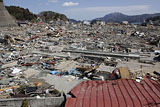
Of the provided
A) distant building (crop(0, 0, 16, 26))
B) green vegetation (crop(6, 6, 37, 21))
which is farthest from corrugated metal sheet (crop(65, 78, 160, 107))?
green vegetation (crop(6, 6, 37, 21))

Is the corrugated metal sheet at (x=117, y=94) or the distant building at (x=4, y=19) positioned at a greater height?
the distant building at (x=4, y=19)

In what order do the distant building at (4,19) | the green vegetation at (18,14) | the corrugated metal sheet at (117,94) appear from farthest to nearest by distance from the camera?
1. the green vegetation at (18,14)
2. the distant building at (4,19)
3. the corrugated metal sheet at (117,94)

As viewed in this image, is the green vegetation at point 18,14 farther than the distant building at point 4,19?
Yes

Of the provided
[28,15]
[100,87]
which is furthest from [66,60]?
[28,15]

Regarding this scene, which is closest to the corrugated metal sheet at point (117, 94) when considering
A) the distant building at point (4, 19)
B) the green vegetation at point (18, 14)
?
the distant building at point (4, 19)

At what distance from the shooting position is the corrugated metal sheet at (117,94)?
16.7 ft

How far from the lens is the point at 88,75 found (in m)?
8.62

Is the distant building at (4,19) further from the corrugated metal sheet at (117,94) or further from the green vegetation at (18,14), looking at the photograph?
the corrugated metal sheet at (117,94)

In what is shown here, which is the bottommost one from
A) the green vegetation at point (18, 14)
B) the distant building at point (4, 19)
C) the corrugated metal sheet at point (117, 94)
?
the corrugated metal sheet at point (117, 94)

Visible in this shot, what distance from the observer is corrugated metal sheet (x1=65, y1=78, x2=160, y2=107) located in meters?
5.09

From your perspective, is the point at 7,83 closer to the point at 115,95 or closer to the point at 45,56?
the point at 45,56

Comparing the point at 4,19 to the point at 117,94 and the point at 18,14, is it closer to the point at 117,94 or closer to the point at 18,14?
the point at 18,14

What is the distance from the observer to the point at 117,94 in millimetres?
5590

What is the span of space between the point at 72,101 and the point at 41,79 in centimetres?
391
